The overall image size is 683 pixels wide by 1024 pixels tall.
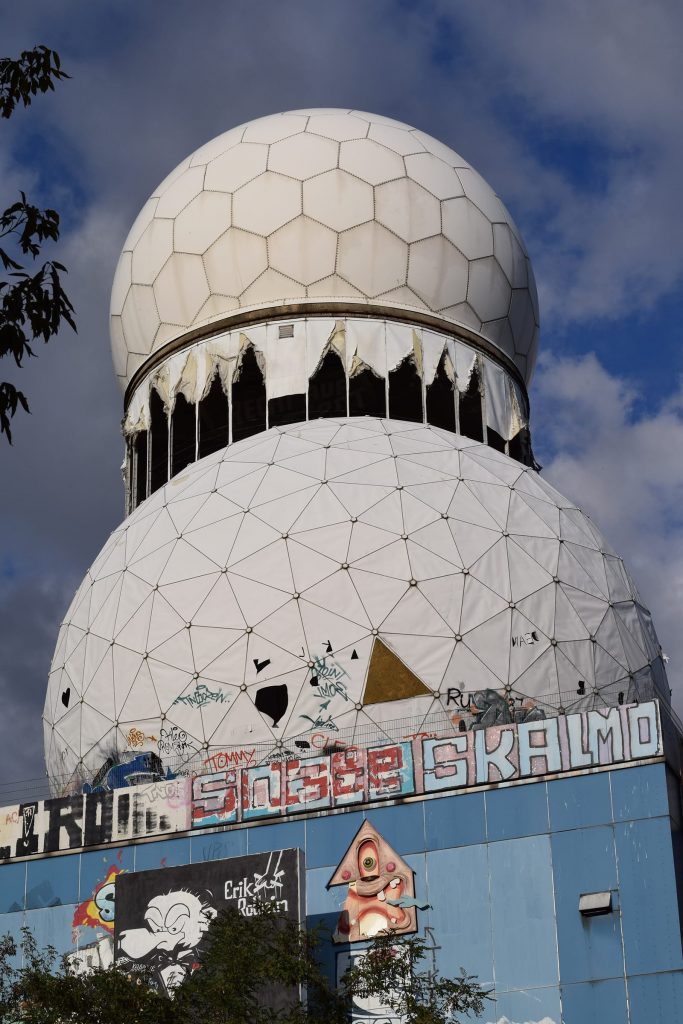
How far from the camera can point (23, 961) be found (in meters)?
29.0

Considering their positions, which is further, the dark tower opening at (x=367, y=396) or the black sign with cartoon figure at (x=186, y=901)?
the dark tower opening at (x=367, y=396)

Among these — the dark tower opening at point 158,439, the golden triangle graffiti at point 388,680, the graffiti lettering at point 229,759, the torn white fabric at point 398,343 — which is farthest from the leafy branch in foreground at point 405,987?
the dark tower opening at point 158,439

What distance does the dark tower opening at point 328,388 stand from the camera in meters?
37.9

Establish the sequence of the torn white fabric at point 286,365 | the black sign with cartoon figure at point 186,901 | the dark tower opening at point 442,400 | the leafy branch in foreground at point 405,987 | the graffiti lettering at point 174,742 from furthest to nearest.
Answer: the dark tower opening at point 442,400 < the torn white fabric at point 286,365 < the graffiti lettering at point 174,742 < the black sign with cartoon figure at point 186,901 < the leafy branch in foreground at point 405,987

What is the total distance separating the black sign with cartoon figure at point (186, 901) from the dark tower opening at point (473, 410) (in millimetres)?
14621

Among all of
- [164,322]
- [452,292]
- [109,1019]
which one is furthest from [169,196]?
[109,1019]

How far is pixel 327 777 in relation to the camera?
93.8 ft

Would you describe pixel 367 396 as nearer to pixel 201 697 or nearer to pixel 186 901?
pixel 201 697

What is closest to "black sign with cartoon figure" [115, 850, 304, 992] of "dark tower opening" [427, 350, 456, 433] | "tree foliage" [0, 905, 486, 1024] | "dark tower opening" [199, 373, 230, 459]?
"tree foliage" [0, 905, 486, 1024]

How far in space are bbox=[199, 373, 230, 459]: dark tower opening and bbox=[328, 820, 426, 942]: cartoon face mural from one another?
12.9m

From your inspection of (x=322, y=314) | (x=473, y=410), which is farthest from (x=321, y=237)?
(x=473, y=410)

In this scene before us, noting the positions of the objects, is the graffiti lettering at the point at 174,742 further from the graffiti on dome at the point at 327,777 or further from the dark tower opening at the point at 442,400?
the dark tower opening at the point at 442,400

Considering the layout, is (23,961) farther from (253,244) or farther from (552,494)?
(253,244)

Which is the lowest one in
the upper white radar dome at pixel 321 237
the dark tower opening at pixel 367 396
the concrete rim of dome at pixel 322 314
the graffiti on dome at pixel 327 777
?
the graffiti on dome at pixel 327 777
